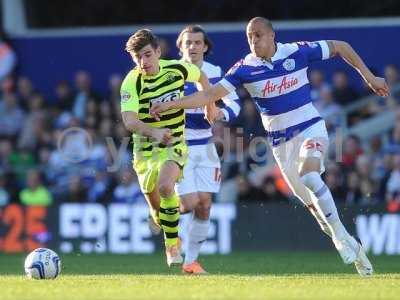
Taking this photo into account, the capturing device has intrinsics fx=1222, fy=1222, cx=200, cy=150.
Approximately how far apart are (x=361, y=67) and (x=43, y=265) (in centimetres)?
356

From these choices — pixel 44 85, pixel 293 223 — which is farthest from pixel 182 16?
pixel 293 223

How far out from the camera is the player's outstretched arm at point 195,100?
11766 millimetres

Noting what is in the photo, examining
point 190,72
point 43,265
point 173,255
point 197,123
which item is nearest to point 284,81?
point 190,72

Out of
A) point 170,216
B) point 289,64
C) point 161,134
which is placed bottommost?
point 170,216

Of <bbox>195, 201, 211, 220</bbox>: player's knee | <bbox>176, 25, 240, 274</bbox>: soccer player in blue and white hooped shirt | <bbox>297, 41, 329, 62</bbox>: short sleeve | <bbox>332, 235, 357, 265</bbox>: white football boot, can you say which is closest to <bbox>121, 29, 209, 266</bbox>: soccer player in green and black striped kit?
<bbox>176, 25, 240, 274</bbox>: soccer player in blue and white hooped shirt

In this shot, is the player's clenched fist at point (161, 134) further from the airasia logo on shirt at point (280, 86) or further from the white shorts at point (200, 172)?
the white shorts at point (200, 172)

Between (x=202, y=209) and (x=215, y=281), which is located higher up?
(x=202, y=209)

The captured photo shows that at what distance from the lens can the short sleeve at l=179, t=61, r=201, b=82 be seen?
12.4m

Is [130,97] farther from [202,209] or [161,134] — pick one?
[202,209]

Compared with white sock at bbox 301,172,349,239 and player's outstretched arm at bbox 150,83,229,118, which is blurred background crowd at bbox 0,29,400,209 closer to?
white sock at bbox 301,172,349,239

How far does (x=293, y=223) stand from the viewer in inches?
659

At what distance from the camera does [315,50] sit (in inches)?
472

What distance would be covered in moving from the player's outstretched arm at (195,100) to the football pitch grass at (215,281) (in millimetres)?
1627

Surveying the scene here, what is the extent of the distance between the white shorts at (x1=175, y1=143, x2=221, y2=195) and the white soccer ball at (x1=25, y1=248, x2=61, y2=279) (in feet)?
7.05
